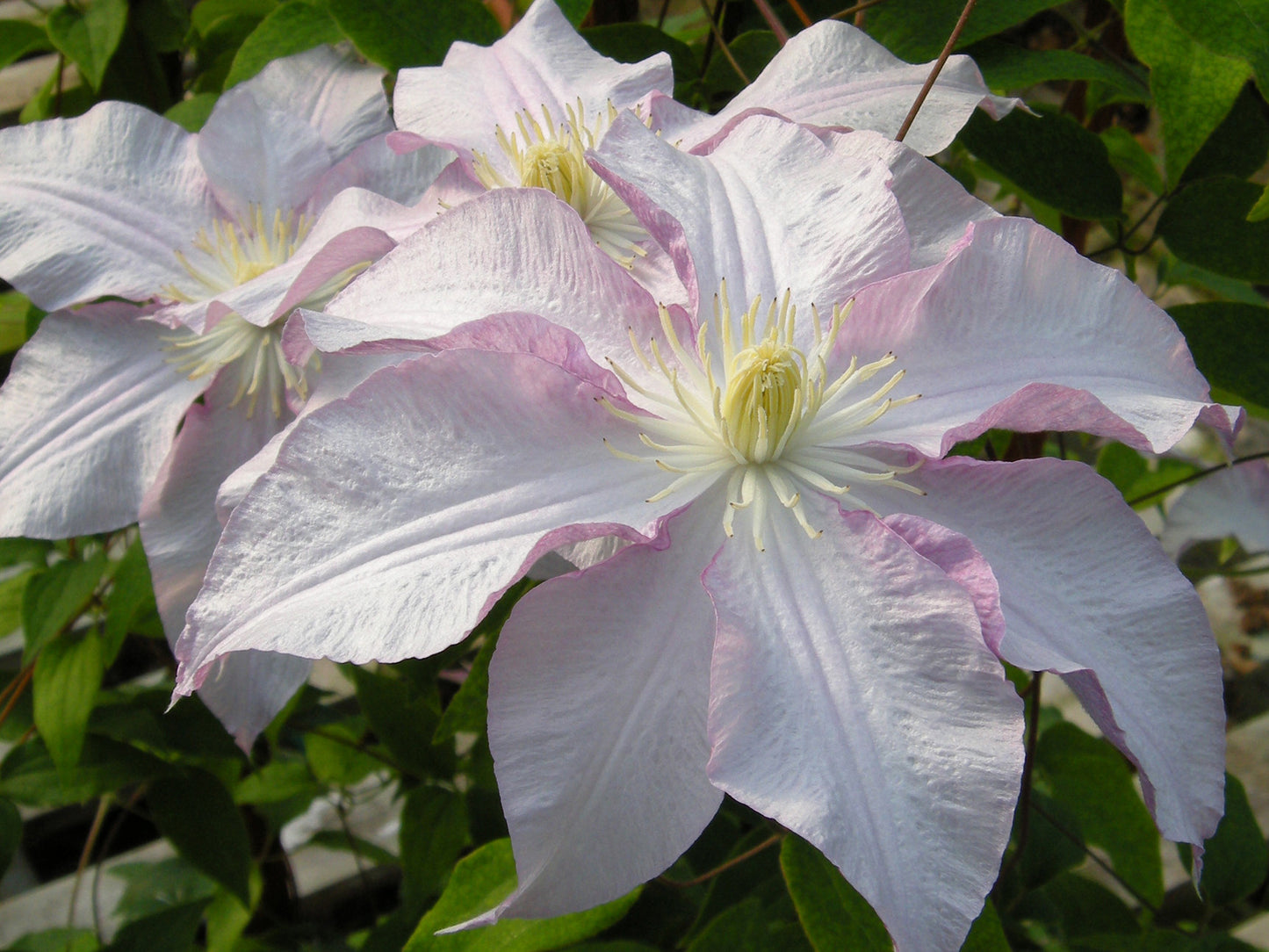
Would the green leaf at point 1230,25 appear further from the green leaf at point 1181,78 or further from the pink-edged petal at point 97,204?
the pink-edged petal at point 97,204

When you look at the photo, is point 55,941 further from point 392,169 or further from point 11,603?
point 392,169

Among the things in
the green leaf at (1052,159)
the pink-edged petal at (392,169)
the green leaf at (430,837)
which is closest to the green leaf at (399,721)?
the green leaf at (430,837)

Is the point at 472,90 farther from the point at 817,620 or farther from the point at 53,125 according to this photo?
the point at 817,620

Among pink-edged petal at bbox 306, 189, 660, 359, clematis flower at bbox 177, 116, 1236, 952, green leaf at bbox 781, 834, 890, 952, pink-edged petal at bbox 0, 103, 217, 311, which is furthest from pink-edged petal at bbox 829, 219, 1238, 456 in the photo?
pink-edged petal at bbox 0, 103, 217, 311

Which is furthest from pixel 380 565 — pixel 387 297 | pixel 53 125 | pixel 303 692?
pixel 303 692

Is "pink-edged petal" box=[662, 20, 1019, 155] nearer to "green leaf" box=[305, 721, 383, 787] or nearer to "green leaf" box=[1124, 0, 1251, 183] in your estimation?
"green leaf" box=[1124, 0, 1251, 183]
